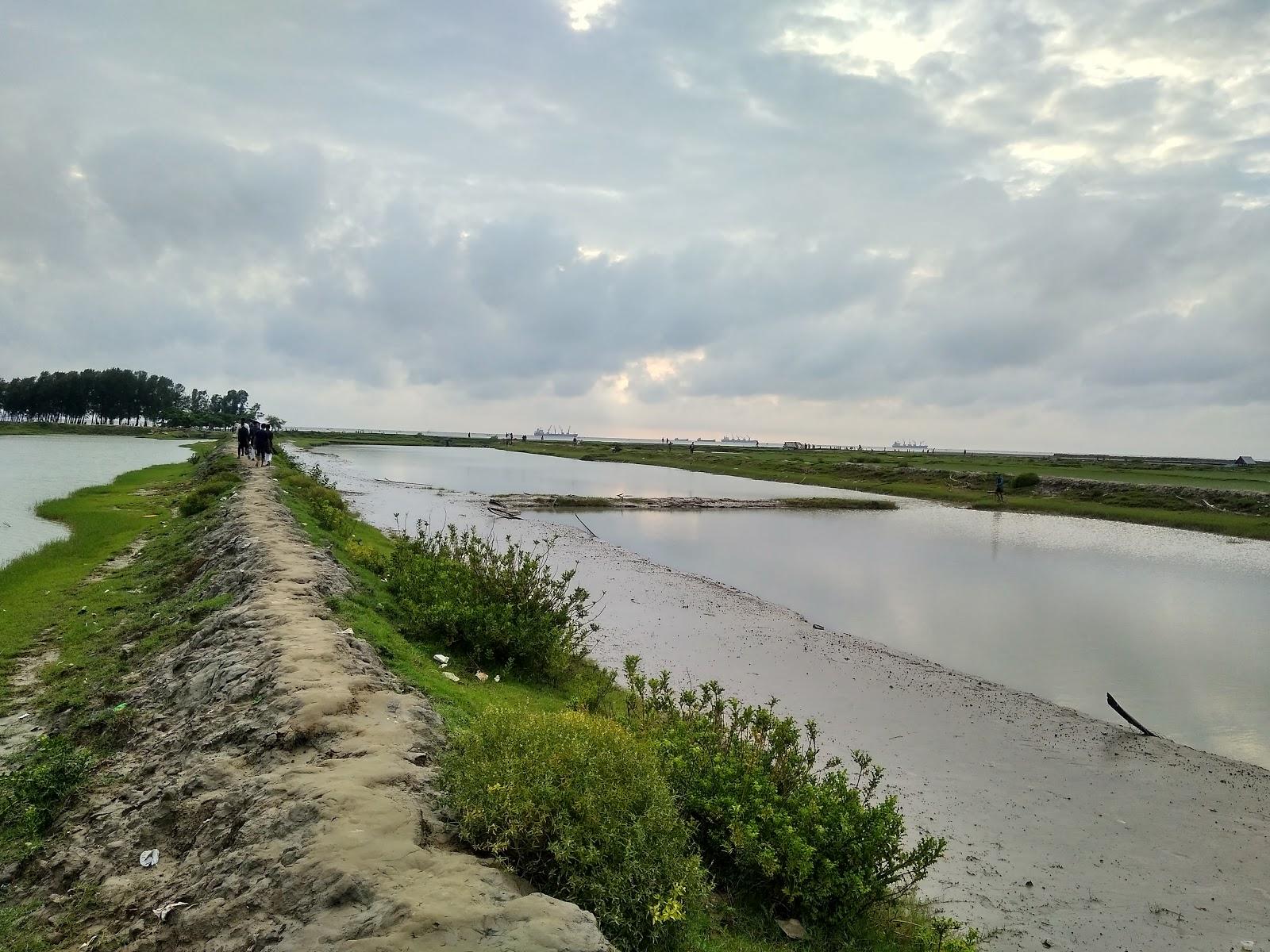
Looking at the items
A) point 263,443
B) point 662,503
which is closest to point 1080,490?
point 662,503

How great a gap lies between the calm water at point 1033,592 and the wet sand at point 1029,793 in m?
1.37

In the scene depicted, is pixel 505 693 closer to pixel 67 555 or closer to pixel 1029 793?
pixel 1029 793

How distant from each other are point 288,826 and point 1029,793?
30.3ft

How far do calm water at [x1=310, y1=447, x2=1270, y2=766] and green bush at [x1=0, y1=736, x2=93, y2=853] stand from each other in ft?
48.4

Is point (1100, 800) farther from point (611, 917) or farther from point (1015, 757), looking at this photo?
point (611, 917)

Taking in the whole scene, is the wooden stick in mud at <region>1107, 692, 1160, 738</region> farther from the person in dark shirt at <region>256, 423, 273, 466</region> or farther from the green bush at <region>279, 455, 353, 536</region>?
the person in dark shirt at <region>256, 423, 273, 466</region>

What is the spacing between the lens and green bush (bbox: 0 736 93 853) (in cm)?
575

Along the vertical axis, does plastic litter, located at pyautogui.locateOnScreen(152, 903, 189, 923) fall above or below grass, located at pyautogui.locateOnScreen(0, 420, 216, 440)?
below

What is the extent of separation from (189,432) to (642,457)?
3641 inches

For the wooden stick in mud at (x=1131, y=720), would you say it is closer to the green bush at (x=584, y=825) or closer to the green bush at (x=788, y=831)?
the green bush at (x=788, y=831)

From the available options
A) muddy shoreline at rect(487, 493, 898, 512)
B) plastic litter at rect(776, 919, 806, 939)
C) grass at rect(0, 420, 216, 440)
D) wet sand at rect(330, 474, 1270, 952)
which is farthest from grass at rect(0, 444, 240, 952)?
grass at rect(0, 420, 216, 440)

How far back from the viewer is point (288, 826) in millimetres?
4633

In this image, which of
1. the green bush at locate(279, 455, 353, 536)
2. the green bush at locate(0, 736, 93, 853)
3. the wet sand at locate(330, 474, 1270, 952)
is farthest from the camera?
the green bush at locate(279, 455, 353, 536)

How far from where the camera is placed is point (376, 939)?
3.56 m
